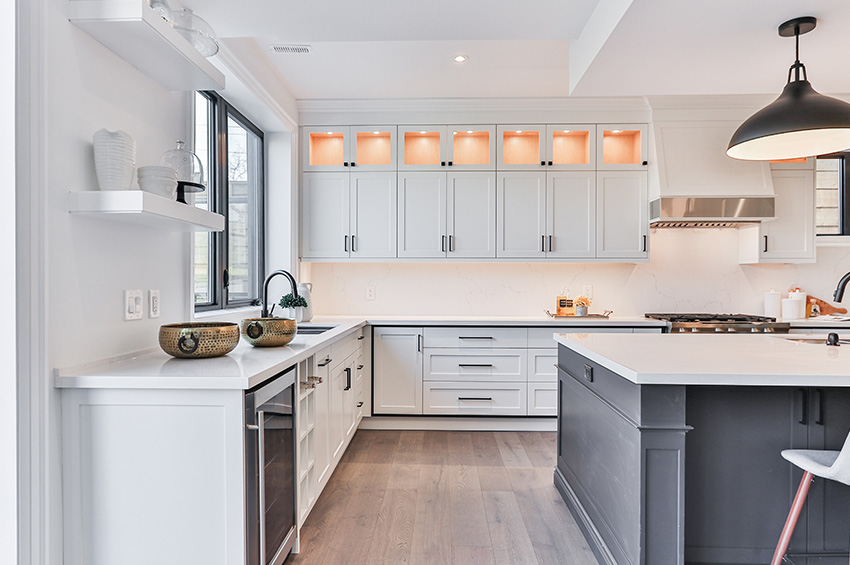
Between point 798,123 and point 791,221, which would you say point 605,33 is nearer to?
point 798,123

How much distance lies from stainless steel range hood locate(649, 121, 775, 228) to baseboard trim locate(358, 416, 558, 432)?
5.97 ft

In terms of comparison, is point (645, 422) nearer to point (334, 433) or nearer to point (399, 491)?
point (399, 491)

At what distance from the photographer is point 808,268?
4.30m

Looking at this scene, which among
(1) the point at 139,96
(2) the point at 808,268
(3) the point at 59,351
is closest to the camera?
(3) the point at 59,351

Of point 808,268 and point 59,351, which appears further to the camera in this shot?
point 808,268

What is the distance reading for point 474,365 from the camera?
3.91 meters

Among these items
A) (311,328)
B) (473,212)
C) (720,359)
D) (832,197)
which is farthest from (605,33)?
(832,197)

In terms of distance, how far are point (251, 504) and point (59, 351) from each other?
0.74m

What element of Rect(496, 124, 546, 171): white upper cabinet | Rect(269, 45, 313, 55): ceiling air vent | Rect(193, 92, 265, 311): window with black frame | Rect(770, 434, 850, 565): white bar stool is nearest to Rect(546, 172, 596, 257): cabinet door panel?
Rect(496, 124, 546, 171): white upper cabinet

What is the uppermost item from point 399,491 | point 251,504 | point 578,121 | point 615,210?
point 578,121

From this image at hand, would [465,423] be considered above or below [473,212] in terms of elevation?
below

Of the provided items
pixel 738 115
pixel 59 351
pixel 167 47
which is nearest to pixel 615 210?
pixel 738 115

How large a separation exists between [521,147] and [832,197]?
2605 millimetres

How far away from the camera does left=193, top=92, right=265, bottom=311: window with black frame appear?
9.52 feet
